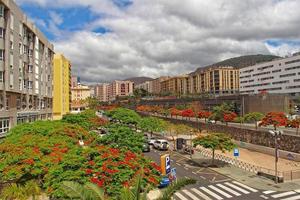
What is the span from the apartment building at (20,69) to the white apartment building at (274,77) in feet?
339

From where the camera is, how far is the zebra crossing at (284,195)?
27.0 meters

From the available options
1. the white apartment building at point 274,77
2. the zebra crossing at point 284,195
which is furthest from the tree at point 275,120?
the white apartment building at point 274,77

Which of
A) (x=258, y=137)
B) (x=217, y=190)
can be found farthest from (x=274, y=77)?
(x=217, y=190)

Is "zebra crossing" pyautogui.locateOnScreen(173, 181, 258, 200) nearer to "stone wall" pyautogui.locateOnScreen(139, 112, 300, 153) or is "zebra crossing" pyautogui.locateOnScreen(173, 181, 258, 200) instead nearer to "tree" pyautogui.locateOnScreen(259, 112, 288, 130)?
"stone wall" pyautogui.locateOnScreen(139, 112, 300, 153)

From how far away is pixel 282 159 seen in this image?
149 ft

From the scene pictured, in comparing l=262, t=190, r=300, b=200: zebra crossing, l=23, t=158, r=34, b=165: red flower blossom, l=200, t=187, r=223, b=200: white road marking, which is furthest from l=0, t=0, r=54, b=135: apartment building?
l=262, t=190, r=300, b=200: zebra crossing

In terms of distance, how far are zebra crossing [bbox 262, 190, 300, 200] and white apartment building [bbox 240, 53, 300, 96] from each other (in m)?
111

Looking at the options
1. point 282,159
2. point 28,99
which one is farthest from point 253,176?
point 28,99

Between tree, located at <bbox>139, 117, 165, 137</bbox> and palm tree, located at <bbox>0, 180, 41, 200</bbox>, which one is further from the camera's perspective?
tree, located at <bbox>139, 117, 165, 137</bbox>

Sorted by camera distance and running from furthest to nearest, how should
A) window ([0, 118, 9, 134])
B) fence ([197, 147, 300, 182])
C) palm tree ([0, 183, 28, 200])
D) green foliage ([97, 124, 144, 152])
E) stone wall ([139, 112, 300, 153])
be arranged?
stone wall ([139, 112, 300, 153]), window ([0, 118, 9, 134]), fence ([197, 147, 300, 182]), green foliage ([97, 124, 144, 152]), palm tree ([0, 183, 28, 200])

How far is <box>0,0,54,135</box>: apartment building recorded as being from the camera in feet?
128

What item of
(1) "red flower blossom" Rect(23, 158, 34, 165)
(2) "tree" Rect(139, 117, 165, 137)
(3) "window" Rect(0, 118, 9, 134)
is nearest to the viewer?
(1) "red flower blossom" Rect(23, 158, 34, 165)

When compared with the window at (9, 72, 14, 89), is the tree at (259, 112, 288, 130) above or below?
below

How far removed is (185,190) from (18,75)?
94.0 ft
